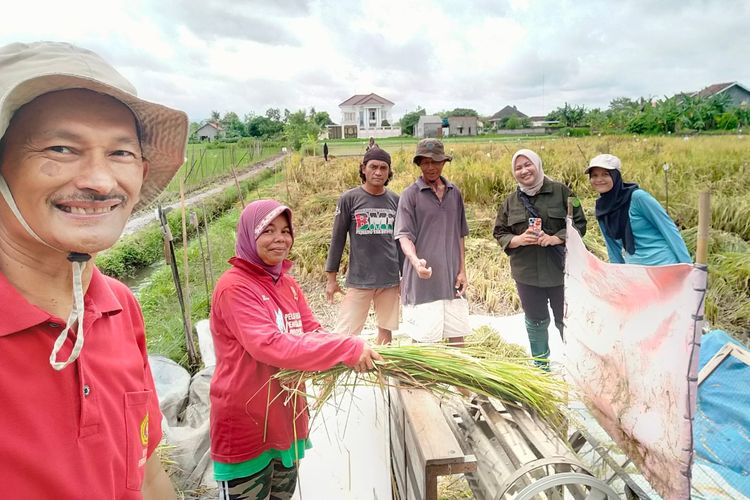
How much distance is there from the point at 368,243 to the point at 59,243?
2.63 metres

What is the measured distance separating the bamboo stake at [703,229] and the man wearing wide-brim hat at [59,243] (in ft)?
4.43

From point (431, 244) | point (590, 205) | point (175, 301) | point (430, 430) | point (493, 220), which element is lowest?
point (175, 301)

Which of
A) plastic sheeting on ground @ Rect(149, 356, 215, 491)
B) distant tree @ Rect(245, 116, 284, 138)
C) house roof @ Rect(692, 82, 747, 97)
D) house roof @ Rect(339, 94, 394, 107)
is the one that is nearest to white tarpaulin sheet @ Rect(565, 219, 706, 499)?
plastic sheeting on ground @ Rect(149, 356, 215, 491)

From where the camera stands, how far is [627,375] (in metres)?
1.55

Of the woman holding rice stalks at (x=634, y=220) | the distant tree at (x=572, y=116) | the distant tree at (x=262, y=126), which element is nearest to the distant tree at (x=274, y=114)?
the distant tree at (x=262, y=126)

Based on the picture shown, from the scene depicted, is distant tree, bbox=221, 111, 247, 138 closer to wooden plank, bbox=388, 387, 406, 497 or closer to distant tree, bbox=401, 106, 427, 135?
distant tree, bbox=401, 106, 427, 135

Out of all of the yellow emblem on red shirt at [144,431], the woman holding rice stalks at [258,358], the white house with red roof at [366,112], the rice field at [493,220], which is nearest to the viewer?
the yellow emblem on red shirt at [144,431]

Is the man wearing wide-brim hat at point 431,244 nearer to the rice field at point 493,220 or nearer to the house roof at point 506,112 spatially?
the rice field at point 493,220

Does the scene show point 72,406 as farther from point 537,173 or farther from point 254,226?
point 537,173

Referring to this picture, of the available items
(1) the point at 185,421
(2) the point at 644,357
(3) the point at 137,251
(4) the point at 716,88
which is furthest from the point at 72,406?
(4) the point at 716,88

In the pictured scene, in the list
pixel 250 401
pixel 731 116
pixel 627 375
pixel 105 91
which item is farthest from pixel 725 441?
pixel 731 116

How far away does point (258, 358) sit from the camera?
1604 mm

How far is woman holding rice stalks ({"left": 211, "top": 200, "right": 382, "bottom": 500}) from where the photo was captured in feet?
5.19

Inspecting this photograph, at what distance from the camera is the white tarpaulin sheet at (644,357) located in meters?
1.26
